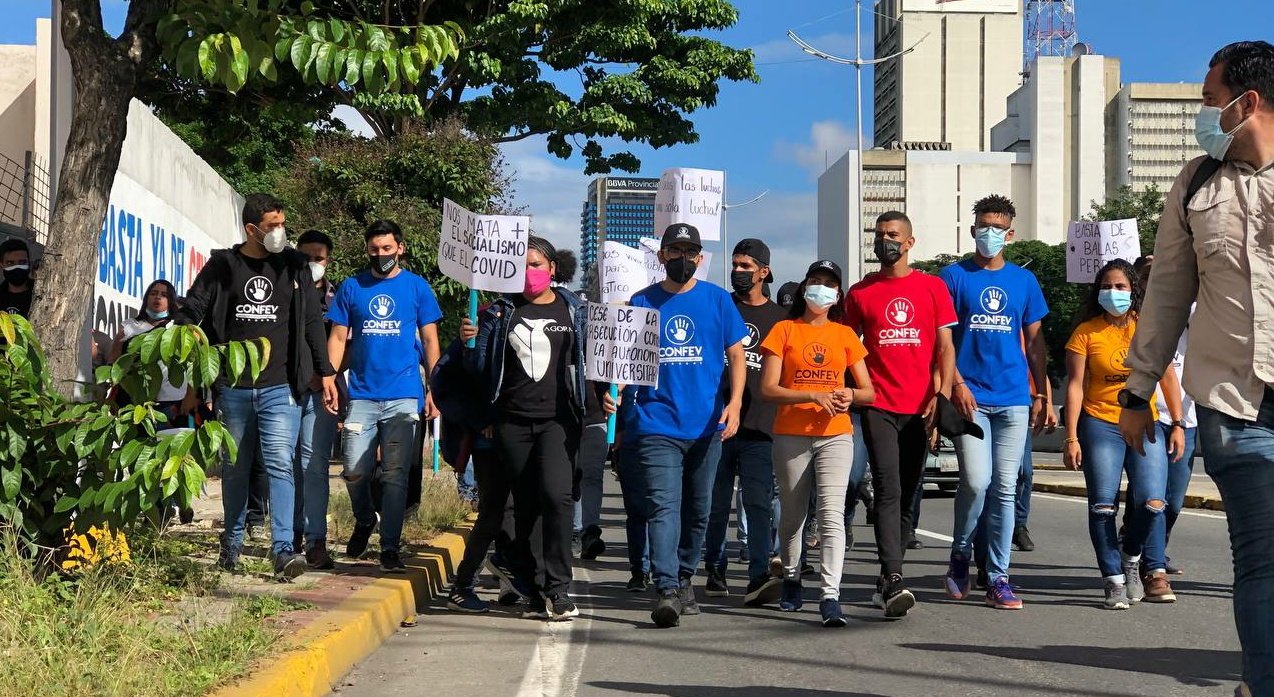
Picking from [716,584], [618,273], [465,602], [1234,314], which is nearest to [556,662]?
[465,602]

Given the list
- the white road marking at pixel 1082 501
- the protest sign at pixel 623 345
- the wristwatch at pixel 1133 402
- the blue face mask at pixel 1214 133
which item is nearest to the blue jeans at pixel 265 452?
the protest sign at pixel 623 345

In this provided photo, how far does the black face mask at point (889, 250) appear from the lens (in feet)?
25.6

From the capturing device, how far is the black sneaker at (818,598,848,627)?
24.0 ft

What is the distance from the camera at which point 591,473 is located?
433 inches

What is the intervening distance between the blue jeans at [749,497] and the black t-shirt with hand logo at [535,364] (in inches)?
49.9

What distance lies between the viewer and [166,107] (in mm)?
27641

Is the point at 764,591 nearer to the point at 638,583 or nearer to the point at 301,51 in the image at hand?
the point at 638,583

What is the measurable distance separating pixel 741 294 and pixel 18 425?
4.64 meters

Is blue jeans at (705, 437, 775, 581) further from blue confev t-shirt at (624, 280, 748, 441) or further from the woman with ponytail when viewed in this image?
the woman with ponytail

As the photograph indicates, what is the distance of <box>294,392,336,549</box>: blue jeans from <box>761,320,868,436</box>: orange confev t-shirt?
9.20ft

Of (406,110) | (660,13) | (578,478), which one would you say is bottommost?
(578,478)

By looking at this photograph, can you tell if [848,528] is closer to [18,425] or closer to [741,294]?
[741,294]

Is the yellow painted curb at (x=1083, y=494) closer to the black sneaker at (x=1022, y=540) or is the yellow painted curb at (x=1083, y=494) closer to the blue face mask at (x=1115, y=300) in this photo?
the black sneaker at (x=1022, y=540)

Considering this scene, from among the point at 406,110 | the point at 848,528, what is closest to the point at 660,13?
the point at 406,110
